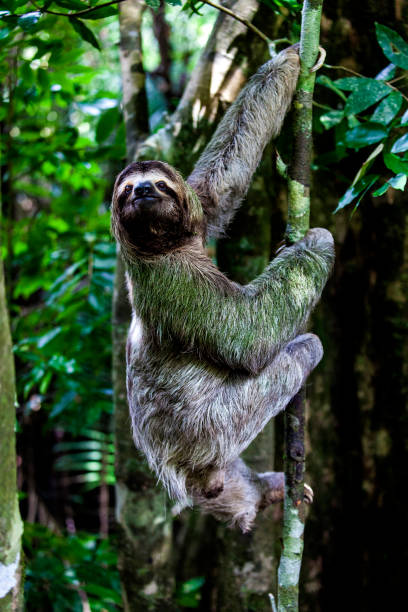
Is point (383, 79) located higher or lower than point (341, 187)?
higher

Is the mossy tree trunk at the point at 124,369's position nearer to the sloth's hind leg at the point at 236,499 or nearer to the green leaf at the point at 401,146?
the sloth's hind leg at the point at 236,499

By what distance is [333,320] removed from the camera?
25.1 feet

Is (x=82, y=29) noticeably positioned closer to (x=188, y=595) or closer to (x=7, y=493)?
(x=7, y=493)

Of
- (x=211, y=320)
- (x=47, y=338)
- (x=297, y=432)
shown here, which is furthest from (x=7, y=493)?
(x=47, y=338)

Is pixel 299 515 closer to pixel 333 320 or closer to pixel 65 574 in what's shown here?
pixel 333 320

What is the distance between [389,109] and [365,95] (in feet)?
0.73

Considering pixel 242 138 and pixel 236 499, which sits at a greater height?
pixel 242 138

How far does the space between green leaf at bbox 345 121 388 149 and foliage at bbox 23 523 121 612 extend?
5692mm

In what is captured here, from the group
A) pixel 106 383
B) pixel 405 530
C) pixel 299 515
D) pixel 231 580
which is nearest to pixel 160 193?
pixel 299 515

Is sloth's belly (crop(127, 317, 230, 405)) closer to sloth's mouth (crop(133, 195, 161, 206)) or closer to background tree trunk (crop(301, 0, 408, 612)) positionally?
sloth's mouth (crop(133, 195, 161, 206))

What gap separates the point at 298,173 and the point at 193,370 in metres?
1.93

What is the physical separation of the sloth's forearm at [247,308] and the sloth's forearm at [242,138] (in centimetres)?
123

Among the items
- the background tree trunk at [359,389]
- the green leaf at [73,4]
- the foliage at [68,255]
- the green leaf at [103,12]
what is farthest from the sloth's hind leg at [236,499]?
the green leaf at [73,4]

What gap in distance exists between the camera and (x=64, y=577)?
6.94 meters
